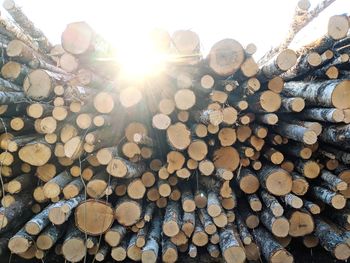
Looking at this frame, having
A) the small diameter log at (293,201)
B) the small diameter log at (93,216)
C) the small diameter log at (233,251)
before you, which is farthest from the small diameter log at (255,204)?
the small diameter log at (93,216)

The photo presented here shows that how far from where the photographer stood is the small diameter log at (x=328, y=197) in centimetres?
285

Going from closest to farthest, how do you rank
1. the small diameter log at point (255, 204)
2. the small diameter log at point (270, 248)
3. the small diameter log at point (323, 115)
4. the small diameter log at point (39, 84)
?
the small diameter log at point (323, 115) → the small diameter log at point (270, 248) → the small diameter log at point (39, 84) → the small diameter log at point (255, 204)

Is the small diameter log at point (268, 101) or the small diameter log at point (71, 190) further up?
the small diameter log at point (268, 101)

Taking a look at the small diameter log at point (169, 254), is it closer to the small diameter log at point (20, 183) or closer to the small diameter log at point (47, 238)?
the small diameter log at point (47, 238)

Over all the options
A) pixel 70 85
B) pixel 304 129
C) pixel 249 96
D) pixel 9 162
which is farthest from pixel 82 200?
pixel 304 129

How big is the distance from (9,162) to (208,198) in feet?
5.71

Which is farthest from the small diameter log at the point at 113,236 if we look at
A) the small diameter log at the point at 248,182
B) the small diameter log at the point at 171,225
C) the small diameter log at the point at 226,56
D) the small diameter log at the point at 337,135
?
the small diameter log at the point at 337,135

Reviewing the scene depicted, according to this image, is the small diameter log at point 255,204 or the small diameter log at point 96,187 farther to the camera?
the small diameter log at point 255,204

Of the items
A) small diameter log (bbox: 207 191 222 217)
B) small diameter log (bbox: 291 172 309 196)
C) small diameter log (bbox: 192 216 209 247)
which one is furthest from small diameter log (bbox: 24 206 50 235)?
small diameter log (bbox: 291 172 309 196)

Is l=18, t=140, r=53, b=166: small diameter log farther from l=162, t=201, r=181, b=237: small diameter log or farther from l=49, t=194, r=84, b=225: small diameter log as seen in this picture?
l=162, t=201, r=181, b=237: small diameter log

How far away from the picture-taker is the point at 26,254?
309cm

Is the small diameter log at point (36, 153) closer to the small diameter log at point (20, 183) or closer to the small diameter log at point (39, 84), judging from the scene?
the small diameter log at point (20, 183)

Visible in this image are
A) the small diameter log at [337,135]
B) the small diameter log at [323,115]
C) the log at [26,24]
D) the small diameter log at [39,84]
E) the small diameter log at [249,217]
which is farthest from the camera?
the log at [26,24]

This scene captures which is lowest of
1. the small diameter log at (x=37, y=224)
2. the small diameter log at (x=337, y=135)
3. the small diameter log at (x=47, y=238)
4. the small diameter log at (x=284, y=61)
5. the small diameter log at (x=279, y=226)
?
the small diameter log at (x=279, y=226)
